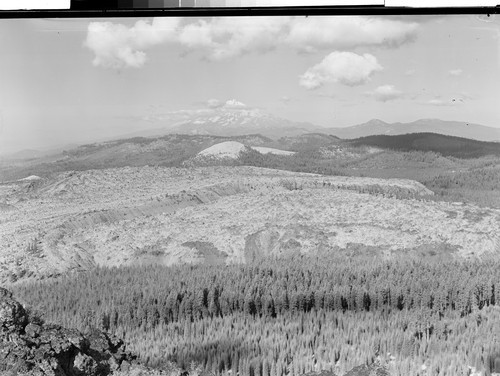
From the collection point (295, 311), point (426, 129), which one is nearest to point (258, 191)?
point (295, 311)

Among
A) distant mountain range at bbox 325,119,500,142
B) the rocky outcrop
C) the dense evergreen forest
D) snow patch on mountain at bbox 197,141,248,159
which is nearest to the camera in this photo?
the rocky outcrop

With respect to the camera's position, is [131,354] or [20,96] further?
[20,96]

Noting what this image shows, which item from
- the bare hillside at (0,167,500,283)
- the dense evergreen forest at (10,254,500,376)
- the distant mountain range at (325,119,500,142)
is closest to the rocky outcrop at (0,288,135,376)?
the dense evergreen forest at (10,254,500,376)

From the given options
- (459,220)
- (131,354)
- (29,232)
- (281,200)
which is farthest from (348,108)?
(29,232)

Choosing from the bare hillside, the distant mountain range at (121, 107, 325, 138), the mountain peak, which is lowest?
the bare hillside

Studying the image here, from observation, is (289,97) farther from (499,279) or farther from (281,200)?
(499,279)

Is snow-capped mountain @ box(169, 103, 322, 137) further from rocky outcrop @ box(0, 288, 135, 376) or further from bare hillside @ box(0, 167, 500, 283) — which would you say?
rocky outcrop @ box(0, 288, 135, 376)
